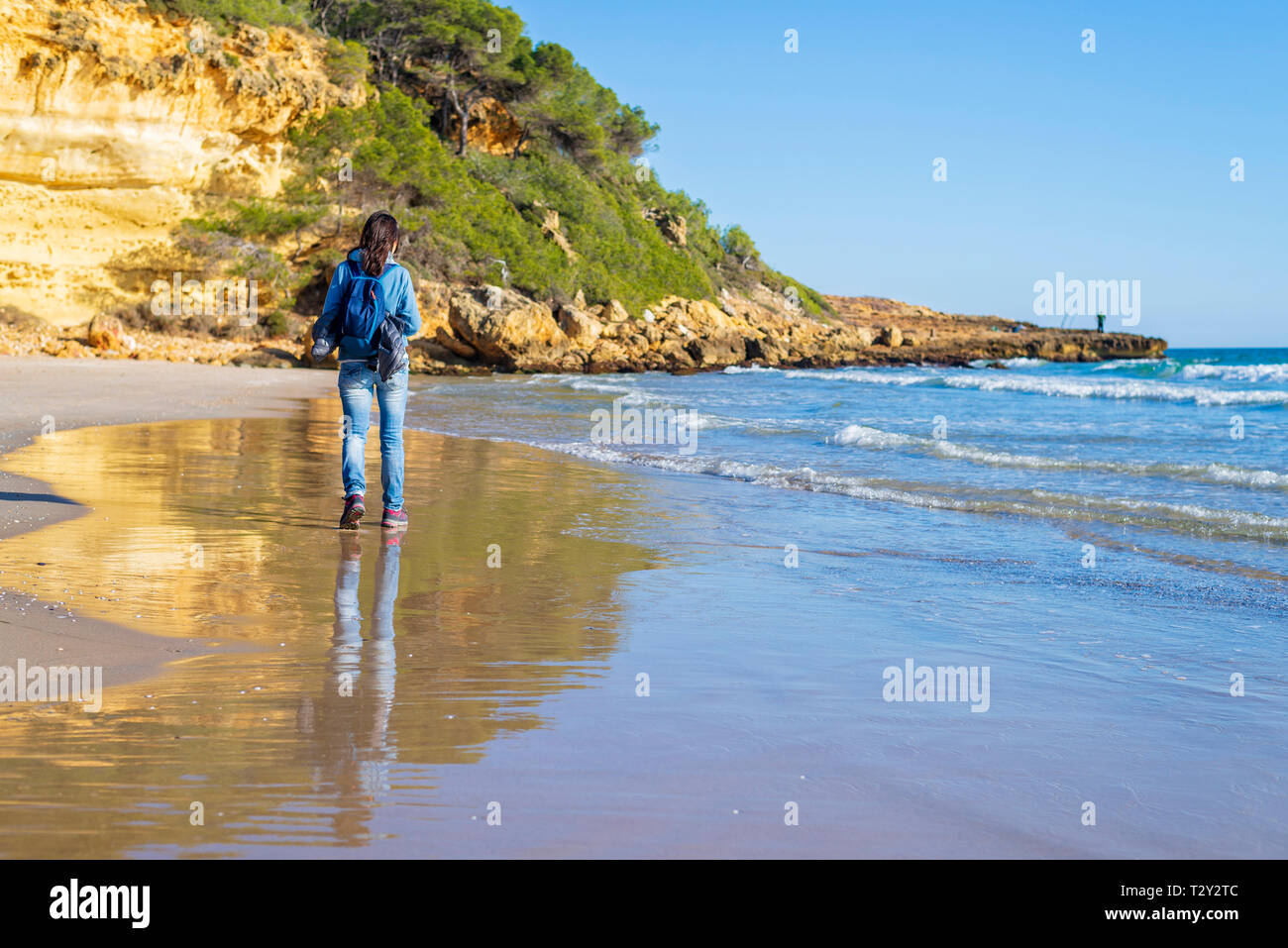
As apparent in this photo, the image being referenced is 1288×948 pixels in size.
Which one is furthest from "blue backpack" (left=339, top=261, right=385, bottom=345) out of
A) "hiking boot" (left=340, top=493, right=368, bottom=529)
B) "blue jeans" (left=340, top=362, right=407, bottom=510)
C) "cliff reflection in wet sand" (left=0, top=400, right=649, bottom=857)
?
"cliff reflection in wet sand" (left=0, top=400, right=649, bottom=857)

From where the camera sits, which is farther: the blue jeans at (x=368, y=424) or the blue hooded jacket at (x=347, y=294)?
the blue jeans at (x=368, y=424)

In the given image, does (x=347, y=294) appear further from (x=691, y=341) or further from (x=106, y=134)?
(x=691, y=341)

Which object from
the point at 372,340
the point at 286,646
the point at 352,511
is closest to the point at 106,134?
the point at 372,340

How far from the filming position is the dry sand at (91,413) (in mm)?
3420

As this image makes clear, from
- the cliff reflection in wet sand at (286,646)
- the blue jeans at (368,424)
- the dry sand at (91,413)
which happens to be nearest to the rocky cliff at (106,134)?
the dry sand at (91,413)

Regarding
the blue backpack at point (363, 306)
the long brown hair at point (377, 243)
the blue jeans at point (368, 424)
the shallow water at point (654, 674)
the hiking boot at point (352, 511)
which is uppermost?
the long brown hair at point (377, 243)

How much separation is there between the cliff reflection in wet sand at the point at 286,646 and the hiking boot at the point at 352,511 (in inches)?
5.6

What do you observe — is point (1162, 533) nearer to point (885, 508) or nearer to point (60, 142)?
point (885, 508)

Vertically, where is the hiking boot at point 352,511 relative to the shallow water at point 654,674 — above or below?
Answer: above

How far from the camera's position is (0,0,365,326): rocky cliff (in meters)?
24.8

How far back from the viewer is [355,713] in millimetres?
2941

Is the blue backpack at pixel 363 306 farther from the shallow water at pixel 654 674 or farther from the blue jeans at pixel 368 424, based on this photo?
the shallow water at pixel 654 674

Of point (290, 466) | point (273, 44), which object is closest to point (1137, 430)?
point (290, 466)

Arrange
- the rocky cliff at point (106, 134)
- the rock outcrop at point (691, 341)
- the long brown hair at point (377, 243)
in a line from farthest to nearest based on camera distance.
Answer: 1. the rock outcrop at point (691, 341)
2. the rocky cliff at point (106, 134)
3. the long brown hair at point (377, 243)
